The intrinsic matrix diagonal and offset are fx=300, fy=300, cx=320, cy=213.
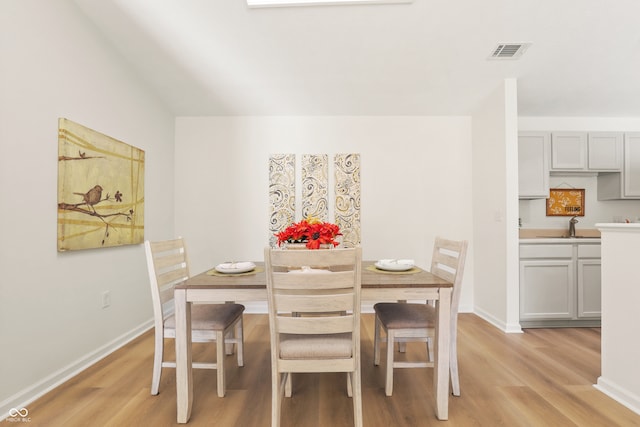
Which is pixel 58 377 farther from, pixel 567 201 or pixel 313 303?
pixel 567 201

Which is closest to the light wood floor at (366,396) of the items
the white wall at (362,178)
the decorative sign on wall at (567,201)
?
the white wall at (362,178)

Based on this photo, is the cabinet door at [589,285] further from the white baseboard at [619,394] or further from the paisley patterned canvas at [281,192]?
the paisley patterned canvas at [281,192]

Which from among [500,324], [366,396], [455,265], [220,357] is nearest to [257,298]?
[220,357]

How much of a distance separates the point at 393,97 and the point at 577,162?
2286 millimetres

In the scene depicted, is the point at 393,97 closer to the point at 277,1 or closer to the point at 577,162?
the point at 277,1

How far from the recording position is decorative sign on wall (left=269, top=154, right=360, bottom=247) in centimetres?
366

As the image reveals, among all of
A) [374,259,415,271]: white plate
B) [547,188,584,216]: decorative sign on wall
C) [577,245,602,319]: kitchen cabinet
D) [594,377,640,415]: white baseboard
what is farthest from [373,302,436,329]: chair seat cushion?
[547,188,584,216]: decorative sign on wall

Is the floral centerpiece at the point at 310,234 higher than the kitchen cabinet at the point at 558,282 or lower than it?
higher

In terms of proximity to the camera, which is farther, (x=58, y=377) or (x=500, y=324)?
(x=500, y=324)

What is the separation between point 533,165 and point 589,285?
1.37 m

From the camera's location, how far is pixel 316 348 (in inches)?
58.1

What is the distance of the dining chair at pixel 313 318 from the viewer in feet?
4.42

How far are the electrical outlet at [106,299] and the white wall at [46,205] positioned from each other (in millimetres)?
44

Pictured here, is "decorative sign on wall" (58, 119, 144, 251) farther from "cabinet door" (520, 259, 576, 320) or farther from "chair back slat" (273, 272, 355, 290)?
"cabinet door" (520, 259, 576, 320)
